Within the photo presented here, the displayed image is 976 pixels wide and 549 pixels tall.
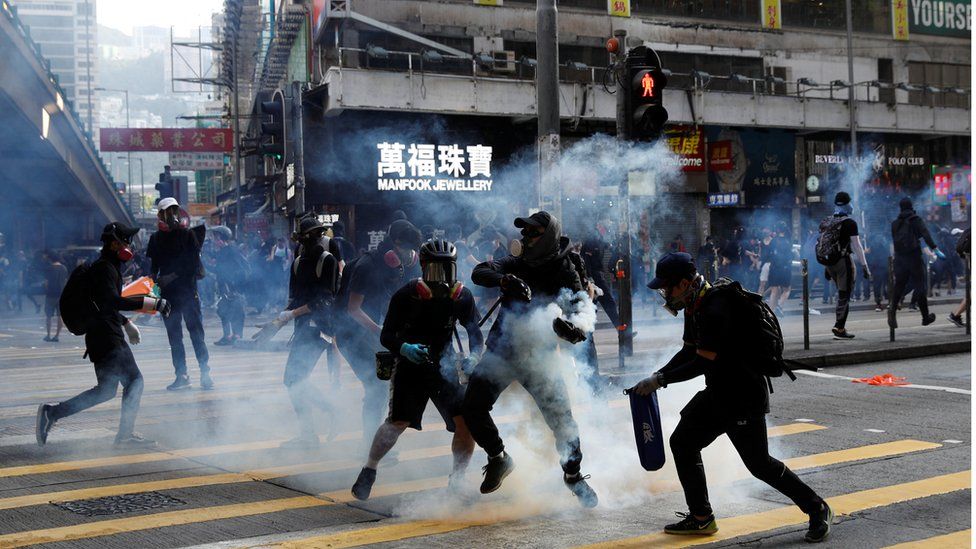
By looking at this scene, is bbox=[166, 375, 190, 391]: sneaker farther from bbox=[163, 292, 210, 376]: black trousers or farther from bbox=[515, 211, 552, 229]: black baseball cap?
bbox=[515, 211, 552, 229]: black baseball cap

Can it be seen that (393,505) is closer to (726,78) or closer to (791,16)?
(726,78)

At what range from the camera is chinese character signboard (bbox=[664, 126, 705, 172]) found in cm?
3234

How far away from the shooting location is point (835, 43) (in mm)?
36375

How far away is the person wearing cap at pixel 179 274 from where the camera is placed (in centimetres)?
1072

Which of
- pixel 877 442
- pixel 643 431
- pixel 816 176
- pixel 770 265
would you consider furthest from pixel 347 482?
pixel 816 176

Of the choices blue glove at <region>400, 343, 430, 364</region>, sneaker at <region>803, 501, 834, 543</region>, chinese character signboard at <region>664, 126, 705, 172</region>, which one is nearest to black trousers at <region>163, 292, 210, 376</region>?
blue glove at <region>400, 343, 430, 364</region>

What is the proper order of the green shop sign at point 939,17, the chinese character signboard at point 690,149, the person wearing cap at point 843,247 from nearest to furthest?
1. the person wearing cap at point 843,247
2. the chinese character signboard at point 690,149
3. the green shop sign at point 939,17

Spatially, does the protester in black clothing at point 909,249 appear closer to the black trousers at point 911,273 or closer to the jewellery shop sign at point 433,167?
the black trousers at point 911,273

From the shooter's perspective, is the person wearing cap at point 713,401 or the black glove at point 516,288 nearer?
the person wearing cap at point 713,401

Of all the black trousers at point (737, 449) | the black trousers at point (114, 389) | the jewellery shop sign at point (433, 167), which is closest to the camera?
the black trousers at point (737, 449)

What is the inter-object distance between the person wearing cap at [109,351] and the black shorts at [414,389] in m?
2.66

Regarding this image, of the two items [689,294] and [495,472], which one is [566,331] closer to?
[689,294]

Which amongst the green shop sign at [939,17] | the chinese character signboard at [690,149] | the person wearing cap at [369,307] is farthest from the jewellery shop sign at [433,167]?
Result: the person wearing cap at [369,307]

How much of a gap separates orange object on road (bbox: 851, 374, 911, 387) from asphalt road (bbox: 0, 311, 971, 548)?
875 millimetres
